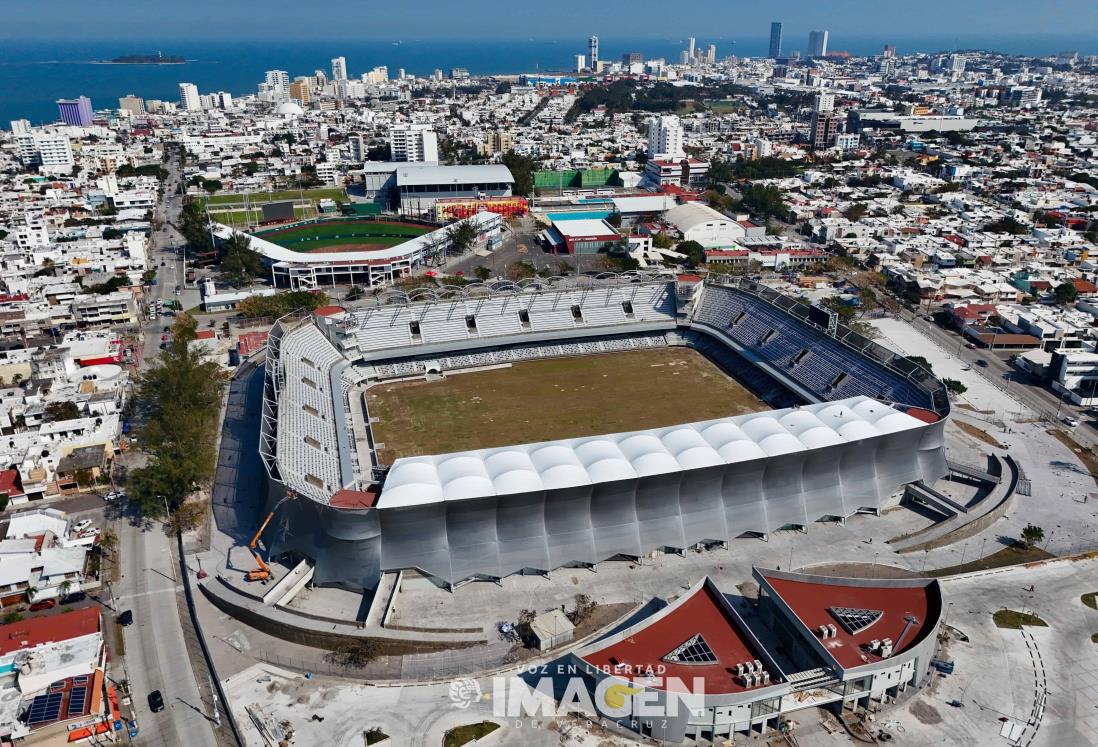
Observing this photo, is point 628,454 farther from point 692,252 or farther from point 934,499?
point 692,252

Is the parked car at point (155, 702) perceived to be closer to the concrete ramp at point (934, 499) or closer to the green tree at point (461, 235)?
the concrete ramp at point (934, 499)

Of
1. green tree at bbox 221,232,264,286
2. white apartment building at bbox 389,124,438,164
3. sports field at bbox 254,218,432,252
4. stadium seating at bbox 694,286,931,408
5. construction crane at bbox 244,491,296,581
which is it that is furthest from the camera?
white apartment building at bbox 389,124,438,164

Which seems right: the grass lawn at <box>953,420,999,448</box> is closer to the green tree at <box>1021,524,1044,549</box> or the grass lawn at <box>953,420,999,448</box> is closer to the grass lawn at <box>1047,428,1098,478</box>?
the grass lawn at <box>1047,428,1098,478</box>

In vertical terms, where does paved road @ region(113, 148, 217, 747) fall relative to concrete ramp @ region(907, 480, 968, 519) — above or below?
below

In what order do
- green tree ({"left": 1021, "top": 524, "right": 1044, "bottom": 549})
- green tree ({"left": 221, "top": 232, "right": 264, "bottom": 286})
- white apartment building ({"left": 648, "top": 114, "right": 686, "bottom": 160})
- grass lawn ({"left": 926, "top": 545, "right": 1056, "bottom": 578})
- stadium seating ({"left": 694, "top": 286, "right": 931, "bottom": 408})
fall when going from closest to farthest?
1. grass lawn ({"left": 926, "top": 545, "right": 1056, "bottom": 578})
2. green tree ({"left": 1021, "top": 524, "right": 1044, "bottom": 549})
3. stadium seating ({"left": 694, "top": 286, "right": 931, "bottom": 408})
4. green tree ({"left": 221, "top": 232, "right": 264, "bottom": 286})
5. white apartment building ({"left": 648, "top": 114, "right": 686, "bottom": 160})

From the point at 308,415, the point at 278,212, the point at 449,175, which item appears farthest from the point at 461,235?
the point at 308,415

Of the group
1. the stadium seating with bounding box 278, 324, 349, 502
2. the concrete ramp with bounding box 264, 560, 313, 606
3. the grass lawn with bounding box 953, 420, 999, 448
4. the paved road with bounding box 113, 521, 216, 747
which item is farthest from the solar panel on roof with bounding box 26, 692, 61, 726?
the grass lawn with bounding box 953, 420, 999, 448

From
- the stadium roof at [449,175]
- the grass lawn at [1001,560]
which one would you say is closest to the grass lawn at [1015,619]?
the grass lawn at [1001,560]

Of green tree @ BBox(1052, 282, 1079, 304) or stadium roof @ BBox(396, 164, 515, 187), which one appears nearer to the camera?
green tree @ BBox(1052, 282, 1079, 304)

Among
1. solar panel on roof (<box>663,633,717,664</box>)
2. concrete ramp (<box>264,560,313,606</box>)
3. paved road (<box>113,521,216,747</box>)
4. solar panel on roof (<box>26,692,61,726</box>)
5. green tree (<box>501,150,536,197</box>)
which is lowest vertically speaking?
paved road (<box>113,521,216,747</box>)
